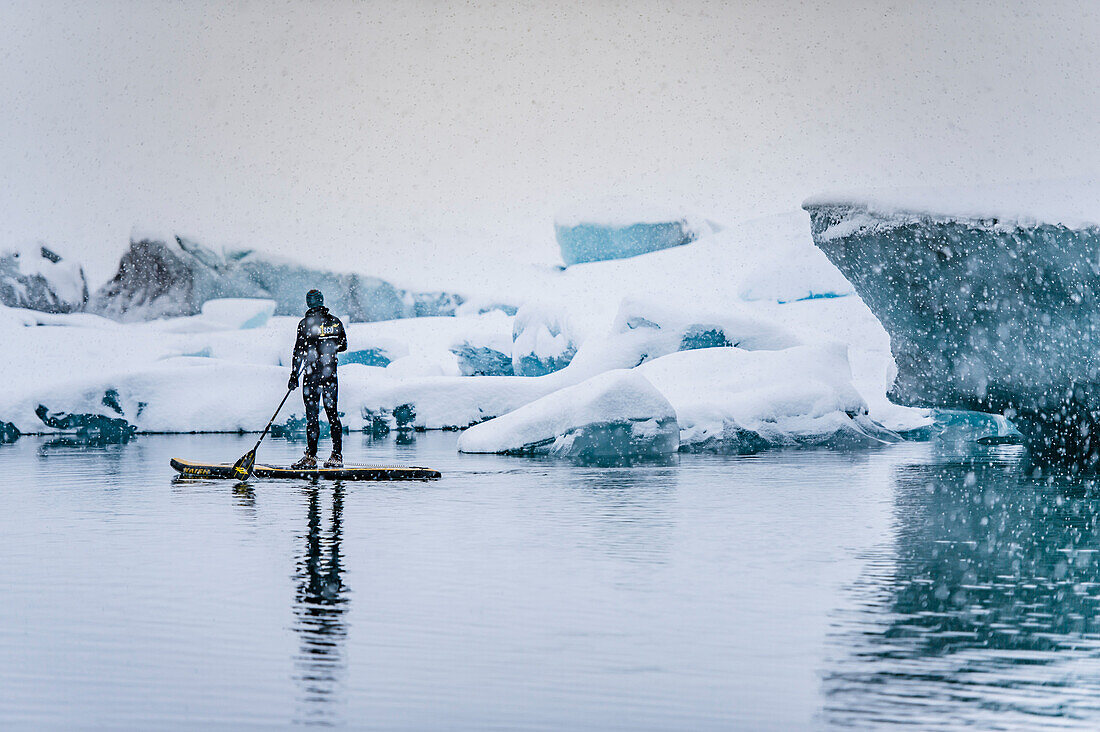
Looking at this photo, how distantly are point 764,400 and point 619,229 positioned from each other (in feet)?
116

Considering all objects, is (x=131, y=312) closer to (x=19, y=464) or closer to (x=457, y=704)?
(x=19, y=464)

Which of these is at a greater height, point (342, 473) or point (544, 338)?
point (544, 338)

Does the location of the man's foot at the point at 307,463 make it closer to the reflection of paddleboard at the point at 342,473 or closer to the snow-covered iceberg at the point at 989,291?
the reflection of paddleboard at the point at 342,473

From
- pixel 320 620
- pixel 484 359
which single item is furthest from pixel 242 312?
pixel 320 620

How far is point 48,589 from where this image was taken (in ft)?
17.6

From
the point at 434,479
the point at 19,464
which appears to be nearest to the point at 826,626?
the point at 434,479

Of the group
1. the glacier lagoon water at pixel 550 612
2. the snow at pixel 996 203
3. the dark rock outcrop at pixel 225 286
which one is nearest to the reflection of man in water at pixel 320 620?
the glacier lagoon water at pixel 550 612

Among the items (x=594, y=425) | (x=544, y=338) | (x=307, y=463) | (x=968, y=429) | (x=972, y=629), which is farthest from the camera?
(x=544, y=338)

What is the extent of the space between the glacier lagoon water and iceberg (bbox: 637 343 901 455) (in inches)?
331

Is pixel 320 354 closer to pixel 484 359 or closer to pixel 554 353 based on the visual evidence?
pixel 554 353

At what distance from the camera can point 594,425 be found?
16.0 meters

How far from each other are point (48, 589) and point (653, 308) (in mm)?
21552

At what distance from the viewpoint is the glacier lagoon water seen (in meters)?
3.42

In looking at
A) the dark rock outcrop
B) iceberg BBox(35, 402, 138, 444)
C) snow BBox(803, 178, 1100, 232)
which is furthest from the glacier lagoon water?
the dark rock outcrop
